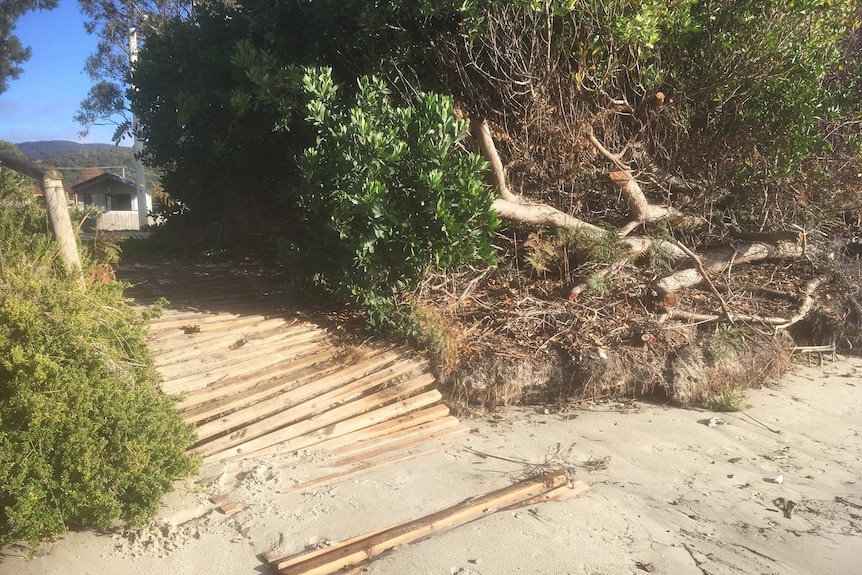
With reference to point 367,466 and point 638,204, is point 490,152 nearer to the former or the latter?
point 638,204

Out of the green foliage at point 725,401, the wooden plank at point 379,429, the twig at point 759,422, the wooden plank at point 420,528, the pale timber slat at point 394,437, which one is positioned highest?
the wooden plank at point 379,429

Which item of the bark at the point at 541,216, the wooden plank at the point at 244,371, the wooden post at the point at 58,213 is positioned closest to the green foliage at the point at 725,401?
the bark at the point at 541,216

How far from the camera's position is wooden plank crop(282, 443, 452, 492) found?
15.9 ft

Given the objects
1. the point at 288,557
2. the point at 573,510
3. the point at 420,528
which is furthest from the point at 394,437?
the point at 288,557

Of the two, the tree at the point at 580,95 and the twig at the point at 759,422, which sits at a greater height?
the tree at the point at 580,95

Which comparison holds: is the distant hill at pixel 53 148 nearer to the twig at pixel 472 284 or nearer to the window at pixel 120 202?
the window at pixel 120 202

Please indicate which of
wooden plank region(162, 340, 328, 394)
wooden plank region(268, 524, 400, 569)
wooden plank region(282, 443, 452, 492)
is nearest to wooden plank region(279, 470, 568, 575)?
wooden plank region(268, 524, 400, 569)

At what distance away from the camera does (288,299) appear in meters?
7.62

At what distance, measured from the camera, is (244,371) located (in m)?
5.83

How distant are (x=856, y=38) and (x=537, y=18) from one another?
17.4ft

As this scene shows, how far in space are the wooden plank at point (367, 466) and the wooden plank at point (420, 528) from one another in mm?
758

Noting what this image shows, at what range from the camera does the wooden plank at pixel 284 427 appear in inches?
199

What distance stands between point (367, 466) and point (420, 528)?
39.9 inches

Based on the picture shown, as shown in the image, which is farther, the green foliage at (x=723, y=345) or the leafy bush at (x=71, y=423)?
the green foliage at (x=723, y=345)
